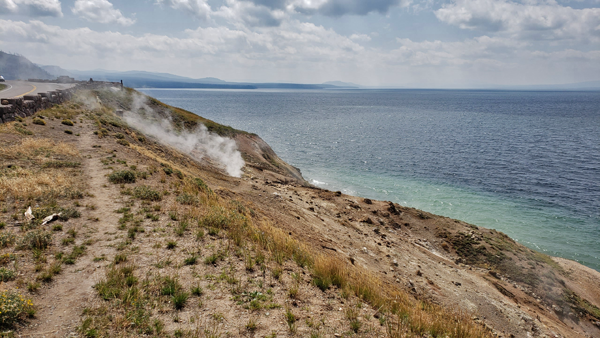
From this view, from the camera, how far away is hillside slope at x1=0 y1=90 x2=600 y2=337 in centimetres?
654

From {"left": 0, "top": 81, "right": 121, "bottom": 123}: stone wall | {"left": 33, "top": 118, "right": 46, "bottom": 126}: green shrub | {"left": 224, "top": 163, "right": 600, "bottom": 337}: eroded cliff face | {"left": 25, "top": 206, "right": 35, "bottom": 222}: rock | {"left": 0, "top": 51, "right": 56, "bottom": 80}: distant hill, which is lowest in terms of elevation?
{"left": 224, "top": 163, "right": 600, "bottom": 337}: eroded cliff face

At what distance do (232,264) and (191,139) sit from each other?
33.4 m

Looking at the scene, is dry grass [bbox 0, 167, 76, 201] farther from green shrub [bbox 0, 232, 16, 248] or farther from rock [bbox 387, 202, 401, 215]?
rock [bbox 387, 202, 401, 215]

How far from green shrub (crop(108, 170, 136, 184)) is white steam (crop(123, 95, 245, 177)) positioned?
50.3 ft

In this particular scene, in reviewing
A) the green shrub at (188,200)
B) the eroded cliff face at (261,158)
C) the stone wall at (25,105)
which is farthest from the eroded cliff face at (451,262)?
the stone wall at (25,105)

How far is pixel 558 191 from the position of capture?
34.8 m

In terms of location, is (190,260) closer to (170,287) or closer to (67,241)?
(170,287)

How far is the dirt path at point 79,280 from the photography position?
18.9 ft

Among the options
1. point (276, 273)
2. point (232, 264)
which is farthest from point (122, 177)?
point (276, 273)

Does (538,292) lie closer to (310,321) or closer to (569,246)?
(569,246)

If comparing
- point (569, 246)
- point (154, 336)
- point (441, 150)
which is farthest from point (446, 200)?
point (154, 336)

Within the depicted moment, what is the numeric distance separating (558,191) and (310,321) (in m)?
41.6

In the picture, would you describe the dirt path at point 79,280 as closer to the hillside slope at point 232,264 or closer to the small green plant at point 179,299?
the hillside slope at point 232,264

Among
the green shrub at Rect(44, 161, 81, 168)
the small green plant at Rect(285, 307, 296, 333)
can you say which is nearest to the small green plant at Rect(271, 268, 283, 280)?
the small green plant at Rect(285, 307, 296, 333)
